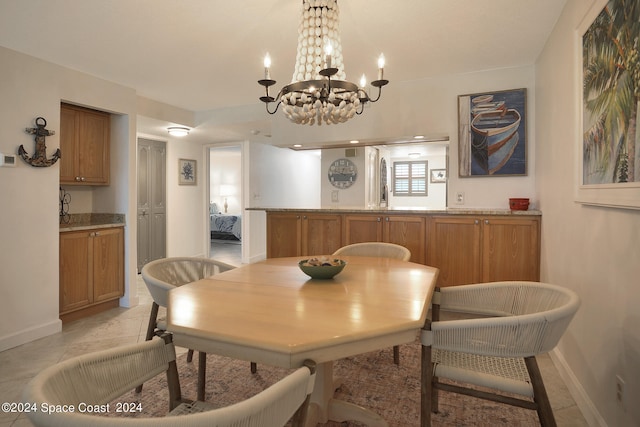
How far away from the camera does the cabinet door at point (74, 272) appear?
3.17 metres

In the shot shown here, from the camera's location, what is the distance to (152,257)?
5.44 metres

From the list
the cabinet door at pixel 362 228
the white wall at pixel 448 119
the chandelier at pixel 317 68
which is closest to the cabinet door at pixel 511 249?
the white wall at pixel 448 119

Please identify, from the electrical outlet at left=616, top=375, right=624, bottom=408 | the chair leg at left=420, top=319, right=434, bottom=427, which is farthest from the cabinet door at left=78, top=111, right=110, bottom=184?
the electrical outlet at left=616, top=375, right=624, bottom=408

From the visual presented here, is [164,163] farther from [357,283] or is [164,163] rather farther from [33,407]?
[33,407]

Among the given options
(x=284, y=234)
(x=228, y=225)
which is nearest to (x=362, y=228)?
(x=284, y=234)

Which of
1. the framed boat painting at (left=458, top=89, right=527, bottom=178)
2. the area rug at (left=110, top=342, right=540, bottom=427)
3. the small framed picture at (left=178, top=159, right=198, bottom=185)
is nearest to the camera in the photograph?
the area rug at (left=110, top=342, right=540, bottom=427)

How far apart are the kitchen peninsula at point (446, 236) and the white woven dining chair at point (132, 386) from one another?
250 cm

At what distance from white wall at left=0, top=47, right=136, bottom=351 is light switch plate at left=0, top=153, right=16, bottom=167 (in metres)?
0.04

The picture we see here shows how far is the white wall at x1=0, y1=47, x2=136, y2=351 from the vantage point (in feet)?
8.89

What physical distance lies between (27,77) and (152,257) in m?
3.17

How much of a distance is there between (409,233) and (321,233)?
35.9 inches

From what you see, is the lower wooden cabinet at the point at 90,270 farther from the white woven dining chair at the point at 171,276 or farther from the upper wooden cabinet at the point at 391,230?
the upper wooden cabinet at the point at 391,230

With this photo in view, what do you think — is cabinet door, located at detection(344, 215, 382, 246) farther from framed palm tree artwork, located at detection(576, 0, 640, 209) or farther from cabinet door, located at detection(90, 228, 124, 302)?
cabinet door, located at detection(90, 228, 124, 302)

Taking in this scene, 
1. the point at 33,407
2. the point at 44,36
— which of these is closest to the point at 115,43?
the point at 44,36
